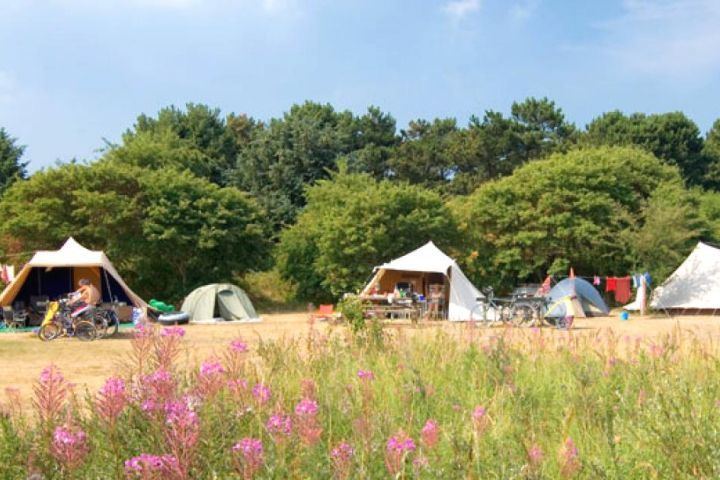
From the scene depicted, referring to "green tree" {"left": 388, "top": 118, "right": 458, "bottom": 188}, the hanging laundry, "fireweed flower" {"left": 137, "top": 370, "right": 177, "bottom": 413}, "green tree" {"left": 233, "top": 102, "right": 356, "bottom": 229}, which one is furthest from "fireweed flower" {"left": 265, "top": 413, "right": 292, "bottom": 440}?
"green tree" {"left": 388, "top": 118, "right": 458, "bottom": 188}

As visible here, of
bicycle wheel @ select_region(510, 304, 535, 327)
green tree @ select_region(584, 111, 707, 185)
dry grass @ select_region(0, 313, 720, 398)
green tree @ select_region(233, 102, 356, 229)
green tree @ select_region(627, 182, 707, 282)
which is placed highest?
green tree @ select_region(584, 111, 707, 185)

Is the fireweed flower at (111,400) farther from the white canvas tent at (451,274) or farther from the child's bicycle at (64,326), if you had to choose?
the white canvas tent at (451,274)

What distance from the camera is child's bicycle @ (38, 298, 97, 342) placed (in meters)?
11.4

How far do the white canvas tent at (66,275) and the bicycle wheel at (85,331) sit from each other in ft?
11.0

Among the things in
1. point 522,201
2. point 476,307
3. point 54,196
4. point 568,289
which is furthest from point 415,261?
point 54,196

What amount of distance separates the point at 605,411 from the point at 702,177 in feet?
110

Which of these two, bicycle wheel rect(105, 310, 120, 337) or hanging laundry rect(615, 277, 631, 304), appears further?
hanging laundry rect(615, 277, 631, 304)

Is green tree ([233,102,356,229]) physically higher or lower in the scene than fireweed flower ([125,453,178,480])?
higher

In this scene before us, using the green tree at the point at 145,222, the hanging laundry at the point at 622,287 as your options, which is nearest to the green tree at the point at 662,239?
the hanging laundry at the point at 622,287

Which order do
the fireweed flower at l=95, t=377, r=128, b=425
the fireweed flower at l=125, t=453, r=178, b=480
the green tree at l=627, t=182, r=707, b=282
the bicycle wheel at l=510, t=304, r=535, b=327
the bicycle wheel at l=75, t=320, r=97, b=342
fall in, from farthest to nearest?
the green tree at l=627, t=182, r=707, b=282 < the bicycle wheel at l=510, t=304, r=535, b=327 < the bicycle wheel at l=75, t=320, r=97, b=342 < the fireweed flower at l=95, t=377, r=128, b=425 < the fireweed flower at l=125, t=453, r=178, b=480

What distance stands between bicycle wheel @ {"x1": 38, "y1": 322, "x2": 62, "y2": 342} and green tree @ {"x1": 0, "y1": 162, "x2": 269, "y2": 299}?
6826mm

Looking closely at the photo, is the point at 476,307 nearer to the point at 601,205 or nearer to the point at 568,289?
the point at 568,289

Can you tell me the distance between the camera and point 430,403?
3246 mm

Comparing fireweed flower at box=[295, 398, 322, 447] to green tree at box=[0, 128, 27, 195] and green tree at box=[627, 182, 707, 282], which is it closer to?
green tree at box=[627, 182, 707, 282]
